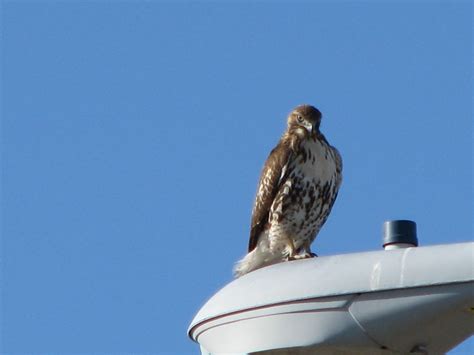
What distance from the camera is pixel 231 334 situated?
398 centimetres

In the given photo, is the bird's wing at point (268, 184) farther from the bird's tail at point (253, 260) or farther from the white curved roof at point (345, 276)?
the white curved roof at point (345, 276)

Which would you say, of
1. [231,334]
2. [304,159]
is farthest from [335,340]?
[304,159]

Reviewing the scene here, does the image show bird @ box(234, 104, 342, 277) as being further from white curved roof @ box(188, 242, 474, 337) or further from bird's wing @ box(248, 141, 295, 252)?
white curved roof @ box(188, 242, 474, 337)

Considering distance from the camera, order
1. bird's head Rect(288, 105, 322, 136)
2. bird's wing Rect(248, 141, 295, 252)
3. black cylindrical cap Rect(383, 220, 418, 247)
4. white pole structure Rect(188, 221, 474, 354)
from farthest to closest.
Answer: bird's head Rect(288, 105, 322, 136)
bird's wing Rect(248, 141, 295, 252)
black cylindrical cap Rect(383, 220, 418, 247)
white pole structure Rect(188, 221, 474, 354)

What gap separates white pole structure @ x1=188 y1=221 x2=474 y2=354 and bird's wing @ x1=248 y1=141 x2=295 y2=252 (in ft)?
12.1

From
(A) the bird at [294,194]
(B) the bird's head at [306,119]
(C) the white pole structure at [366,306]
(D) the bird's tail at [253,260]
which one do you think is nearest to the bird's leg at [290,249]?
(A) the bird at [294,194]

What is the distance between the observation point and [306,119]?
7.90 meters

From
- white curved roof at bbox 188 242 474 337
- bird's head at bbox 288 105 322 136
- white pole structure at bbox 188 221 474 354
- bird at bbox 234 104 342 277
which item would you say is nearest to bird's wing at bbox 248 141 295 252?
bird at bbox 234 104 342 277

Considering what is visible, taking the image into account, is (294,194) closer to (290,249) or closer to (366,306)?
(290,249)

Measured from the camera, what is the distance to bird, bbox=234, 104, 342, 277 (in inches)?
299

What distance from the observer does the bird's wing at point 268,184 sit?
25.2ft

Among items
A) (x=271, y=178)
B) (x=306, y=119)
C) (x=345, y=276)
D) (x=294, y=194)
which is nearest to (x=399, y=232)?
(x=345, y=276)

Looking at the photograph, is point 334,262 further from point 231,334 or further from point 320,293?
point 231,334

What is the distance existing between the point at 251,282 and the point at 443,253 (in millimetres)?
777
